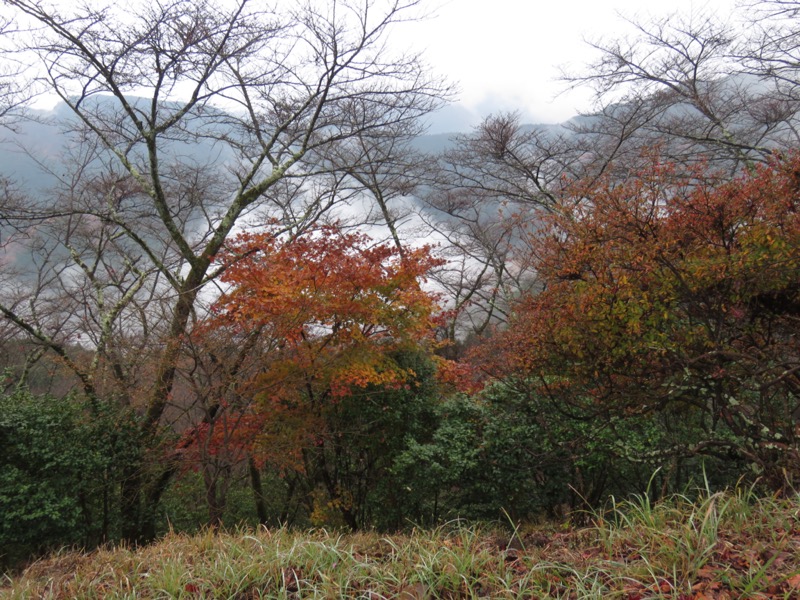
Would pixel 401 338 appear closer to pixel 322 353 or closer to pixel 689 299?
pixel 322 353

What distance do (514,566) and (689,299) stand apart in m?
3.74

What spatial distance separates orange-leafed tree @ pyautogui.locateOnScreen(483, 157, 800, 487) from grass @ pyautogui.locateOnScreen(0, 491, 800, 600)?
6.60 ft

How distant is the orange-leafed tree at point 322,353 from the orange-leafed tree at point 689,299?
3.65 meters

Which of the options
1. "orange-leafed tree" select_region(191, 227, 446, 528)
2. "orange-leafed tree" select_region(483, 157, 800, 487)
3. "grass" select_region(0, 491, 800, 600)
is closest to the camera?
"grass" select_region(0, 491, 800, 600)

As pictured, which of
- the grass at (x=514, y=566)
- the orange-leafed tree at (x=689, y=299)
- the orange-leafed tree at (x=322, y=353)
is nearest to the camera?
the grass at (x=514, y=566)

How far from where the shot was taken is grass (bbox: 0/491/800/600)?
2.34 metres

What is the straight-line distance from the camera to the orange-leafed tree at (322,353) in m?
8.08

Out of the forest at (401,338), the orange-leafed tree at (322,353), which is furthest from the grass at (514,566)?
the orange-leafed tree at (322,353)

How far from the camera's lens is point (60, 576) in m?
3.64

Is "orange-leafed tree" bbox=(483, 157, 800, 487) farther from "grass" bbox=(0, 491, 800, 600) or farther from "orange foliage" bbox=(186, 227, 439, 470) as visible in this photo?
"orange foliage" bbox=(186, 227, 439, 470)

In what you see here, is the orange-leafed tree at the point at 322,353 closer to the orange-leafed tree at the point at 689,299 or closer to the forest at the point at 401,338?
the forest at the point at 401,338

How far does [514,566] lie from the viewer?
2879 millimetres

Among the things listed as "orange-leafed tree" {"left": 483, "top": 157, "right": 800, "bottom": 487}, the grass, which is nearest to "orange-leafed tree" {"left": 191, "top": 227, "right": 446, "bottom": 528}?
"orange-leafed tree" {"left": 483, "top": 157, "right": 800, "bottom": 487}

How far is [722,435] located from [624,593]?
491cm
